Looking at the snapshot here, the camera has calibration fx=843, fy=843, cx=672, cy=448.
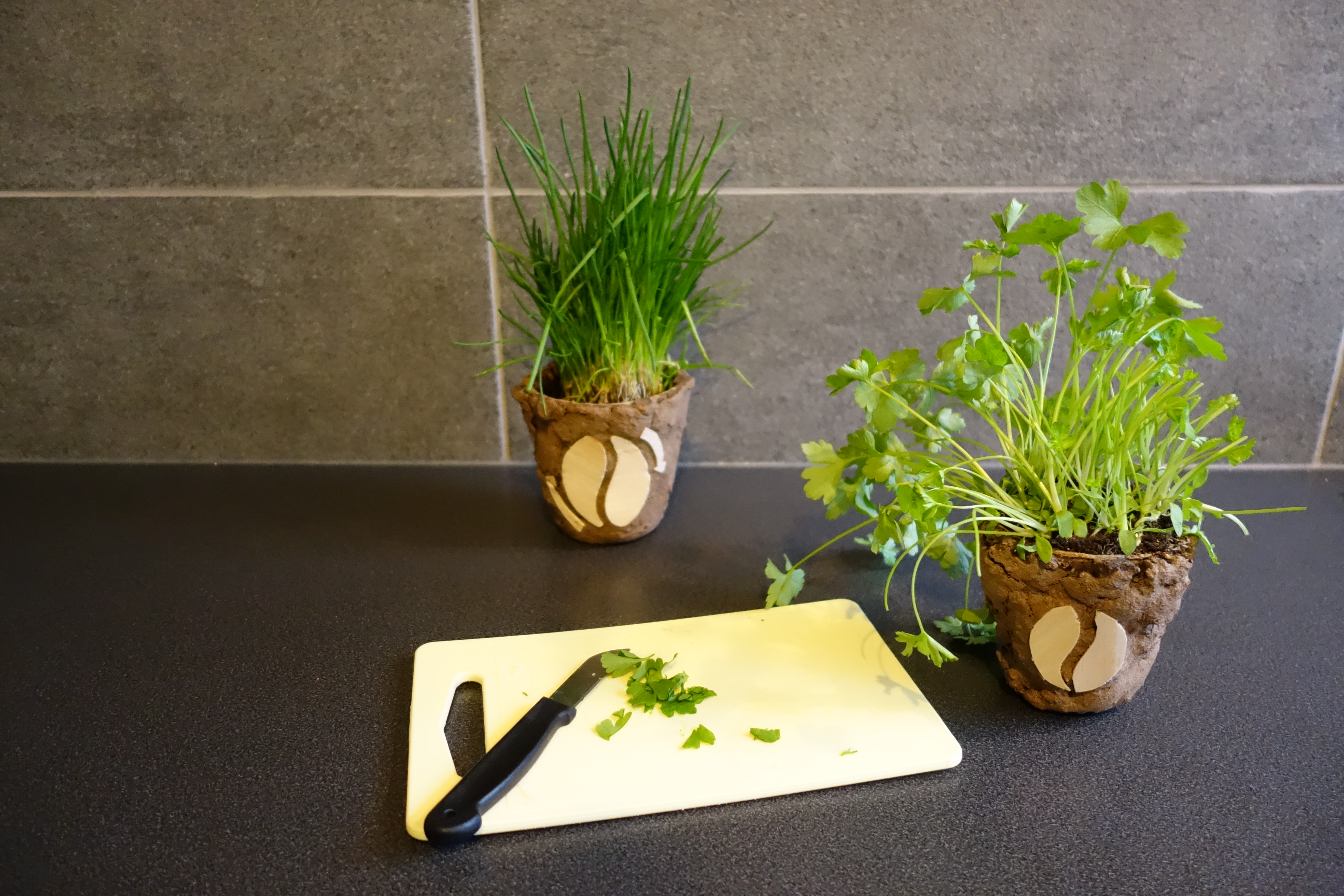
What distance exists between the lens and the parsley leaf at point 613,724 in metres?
0.56

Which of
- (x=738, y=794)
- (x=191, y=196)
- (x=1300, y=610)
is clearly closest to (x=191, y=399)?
(x=191, y=196)

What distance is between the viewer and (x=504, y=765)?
0.53m

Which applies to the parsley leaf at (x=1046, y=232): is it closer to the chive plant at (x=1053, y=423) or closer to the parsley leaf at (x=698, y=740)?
the chive plant at (x=1053, y=423)

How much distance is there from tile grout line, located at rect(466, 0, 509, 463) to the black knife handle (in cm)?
41

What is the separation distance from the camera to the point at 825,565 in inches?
32.2

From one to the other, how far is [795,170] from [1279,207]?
1.70ft

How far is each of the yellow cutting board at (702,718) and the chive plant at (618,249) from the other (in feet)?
0.81

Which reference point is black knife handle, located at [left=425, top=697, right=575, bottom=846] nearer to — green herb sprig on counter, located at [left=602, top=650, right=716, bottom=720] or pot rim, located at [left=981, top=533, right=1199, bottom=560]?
green herb sprig on counter, located at [left=602, top=650, right=716, bottom=720]

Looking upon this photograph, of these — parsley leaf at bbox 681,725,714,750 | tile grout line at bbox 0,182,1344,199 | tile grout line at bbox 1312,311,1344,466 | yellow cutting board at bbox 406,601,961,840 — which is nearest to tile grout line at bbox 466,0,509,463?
tile grout line at bbox 0,182,1344,199

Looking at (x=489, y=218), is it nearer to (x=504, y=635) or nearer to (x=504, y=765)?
(x=504, y=635)

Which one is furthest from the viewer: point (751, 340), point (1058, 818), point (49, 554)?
point (751, 340)

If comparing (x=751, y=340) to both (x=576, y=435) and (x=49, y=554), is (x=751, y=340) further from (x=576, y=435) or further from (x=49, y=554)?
(x=49, y=554)

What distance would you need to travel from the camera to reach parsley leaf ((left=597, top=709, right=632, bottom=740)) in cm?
56

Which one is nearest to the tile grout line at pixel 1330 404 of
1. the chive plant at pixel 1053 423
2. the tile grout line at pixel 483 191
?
the tile grout line at pixel 483 191
